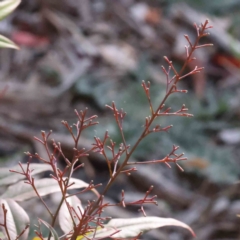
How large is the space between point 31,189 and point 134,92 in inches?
51.6

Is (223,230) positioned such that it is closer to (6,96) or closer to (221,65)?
(6,96)

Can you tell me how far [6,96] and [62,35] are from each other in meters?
0.74

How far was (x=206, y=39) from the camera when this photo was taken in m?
2.47

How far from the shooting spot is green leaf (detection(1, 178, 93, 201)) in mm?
531

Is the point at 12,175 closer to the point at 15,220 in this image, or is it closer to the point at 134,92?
the point at 15,220

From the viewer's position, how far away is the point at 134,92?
1.82m

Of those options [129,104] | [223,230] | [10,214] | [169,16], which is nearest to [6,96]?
[129,104]

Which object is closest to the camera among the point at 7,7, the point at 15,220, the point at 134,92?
the point at 15,220

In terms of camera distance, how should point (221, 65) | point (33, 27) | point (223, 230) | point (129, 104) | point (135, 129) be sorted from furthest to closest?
1. point (221, 65)
2. point (33, 27)
3. point (129, 104)
4. point (135, 129)
5. point (223, 230)

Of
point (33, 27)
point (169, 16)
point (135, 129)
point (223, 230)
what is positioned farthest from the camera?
point (169, 16)

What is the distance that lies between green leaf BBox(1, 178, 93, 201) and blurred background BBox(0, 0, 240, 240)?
1.20 feet

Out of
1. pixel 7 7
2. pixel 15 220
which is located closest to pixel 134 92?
pixel 7 7

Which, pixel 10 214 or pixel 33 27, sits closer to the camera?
pixel 10 214

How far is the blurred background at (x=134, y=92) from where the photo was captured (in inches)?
58.2
